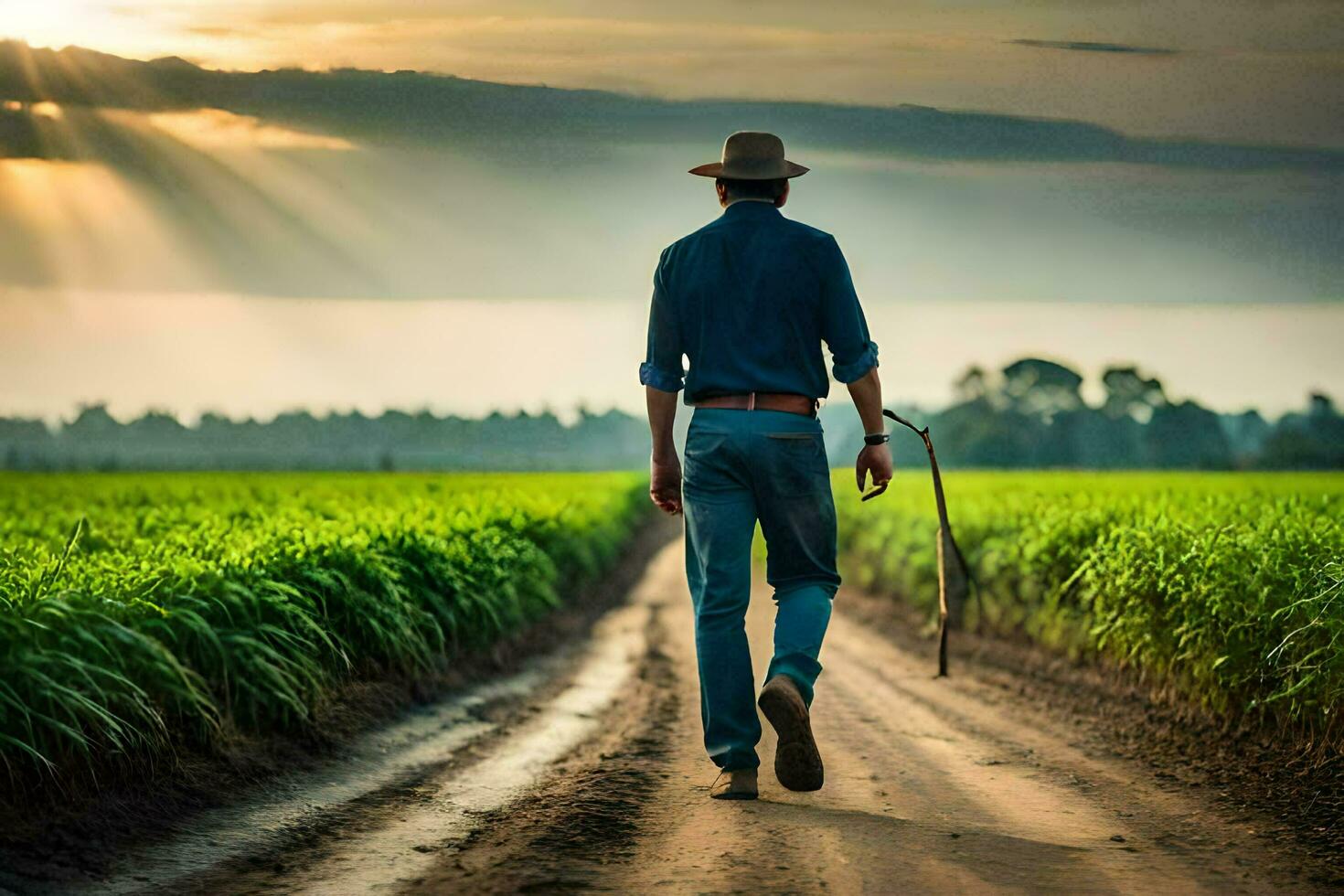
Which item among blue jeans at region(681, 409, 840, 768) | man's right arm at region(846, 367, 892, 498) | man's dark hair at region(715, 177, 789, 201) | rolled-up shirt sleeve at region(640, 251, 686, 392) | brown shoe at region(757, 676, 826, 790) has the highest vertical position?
man's dark hair at region(715, 177, 789, 201)

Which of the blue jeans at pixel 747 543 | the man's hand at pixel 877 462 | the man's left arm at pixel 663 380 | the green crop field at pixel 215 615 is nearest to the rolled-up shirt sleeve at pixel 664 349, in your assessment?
the man's left arm at pixel 663 380

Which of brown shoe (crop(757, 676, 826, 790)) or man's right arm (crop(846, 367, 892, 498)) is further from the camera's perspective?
man's right arm (crop(846, 367, 892, 498))

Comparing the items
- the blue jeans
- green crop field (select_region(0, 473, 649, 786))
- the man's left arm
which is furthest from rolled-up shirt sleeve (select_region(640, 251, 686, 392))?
green crop field (select_region(0, 473, 649, 786))

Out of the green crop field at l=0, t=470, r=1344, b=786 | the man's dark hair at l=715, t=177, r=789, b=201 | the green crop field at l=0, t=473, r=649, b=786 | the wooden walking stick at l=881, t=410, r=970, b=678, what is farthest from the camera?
the wooden walking stick at l=881, t=410, r=970, b=678

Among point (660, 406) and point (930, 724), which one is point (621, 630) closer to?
point (930, 724)

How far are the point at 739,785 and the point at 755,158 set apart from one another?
8.88 feet

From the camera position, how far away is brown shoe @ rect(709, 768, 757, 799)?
213 inches

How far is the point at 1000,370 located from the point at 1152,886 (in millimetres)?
65404

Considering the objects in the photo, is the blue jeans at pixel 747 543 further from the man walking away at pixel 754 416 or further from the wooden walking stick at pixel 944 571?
the wooden walking stick at pixel 944 571

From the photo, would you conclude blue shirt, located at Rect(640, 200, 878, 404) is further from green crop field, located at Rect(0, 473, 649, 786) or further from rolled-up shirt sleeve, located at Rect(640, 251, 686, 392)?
green crop field, located at Rect(0, 473, 649, 786)

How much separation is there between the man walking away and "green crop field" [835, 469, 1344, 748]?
240 centimetres

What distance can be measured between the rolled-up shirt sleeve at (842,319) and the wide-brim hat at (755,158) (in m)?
0.38

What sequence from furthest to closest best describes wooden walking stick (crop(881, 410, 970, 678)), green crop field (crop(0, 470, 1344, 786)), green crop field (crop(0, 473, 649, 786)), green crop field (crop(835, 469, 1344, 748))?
wooden walking stick (crop(881, 410, 970, 678))
green crop field (crop(835, 469, 1344, 748))
green crop field (crop(0, 470, 1344, 786))
green crop field (crop(0, 473, 649, 786))

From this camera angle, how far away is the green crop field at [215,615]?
5.13m
